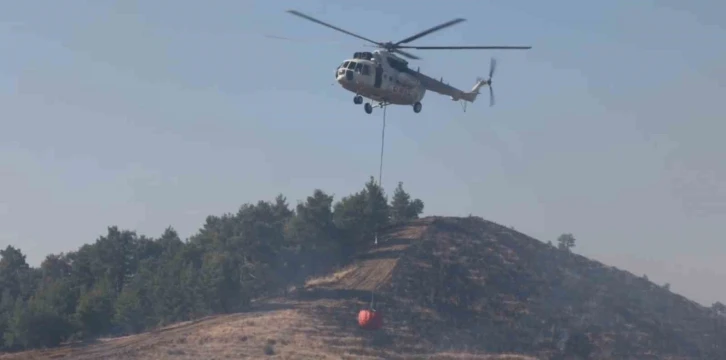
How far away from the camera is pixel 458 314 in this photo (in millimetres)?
65062

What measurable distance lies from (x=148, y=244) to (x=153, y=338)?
33594mm

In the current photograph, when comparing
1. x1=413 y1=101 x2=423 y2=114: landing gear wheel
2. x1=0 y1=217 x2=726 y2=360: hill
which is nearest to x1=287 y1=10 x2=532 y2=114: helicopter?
x1=413 y1=101 x2=423 y2=114: landing gear wheel

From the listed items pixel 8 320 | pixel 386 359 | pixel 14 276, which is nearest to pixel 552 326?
pixel 386 359

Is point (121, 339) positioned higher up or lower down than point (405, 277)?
lower down

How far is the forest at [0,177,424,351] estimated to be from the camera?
6656cm

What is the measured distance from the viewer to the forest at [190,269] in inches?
2621

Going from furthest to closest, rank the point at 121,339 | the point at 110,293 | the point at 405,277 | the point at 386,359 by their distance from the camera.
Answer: the point at 110,293, the point at 405,277, the point at 121,339, the point at 386,359

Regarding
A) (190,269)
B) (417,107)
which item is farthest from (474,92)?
(190,269)

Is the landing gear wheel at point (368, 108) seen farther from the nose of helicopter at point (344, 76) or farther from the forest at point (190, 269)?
the forest at point (190, 269)

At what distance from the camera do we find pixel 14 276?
311 ft

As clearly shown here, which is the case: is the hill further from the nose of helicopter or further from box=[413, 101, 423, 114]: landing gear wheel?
the nose of helicopter

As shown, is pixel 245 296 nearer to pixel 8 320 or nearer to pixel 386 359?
pixel 386 359

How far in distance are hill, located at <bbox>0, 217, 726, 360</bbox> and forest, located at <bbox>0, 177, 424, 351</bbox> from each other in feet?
7.83

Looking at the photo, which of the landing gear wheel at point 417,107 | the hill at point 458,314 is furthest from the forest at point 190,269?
the landing gear wheel at point 417,107
